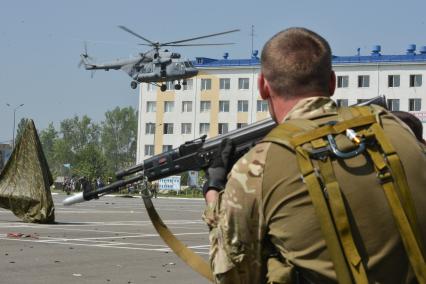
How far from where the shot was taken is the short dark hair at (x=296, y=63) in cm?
293

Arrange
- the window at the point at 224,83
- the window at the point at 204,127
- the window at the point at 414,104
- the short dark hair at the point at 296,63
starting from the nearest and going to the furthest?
1. the short dark hair at the point at 296,63
2. the window at the point at 414,104
3. the window at the point at 224,83
4. the window at the point at 204,127

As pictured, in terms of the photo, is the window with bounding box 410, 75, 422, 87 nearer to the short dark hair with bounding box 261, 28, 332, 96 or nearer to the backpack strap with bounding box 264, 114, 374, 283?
the short dark hair with bounding box 261, 28, 332, 96

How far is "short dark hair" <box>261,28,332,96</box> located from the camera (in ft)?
9.61

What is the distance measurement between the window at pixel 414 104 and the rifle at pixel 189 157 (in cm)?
9795

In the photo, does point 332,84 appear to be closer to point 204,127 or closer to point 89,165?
point 204,127

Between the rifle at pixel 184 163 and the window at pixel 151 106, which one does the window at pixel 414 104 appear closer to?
the window at pixel 151 106

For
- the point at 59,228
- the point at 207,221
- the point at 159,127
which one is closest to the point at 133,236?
the point at 59,228

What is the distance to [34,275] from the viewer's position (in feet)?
38.7

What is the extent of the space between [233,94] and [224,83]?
1872 millimetres

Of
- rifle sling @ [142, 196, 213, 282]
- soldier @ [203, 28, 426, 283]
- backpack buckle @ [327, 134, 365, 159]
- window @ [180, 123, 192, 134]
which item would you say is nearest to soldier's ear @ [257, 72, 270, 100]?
soldier @ [203, 28, 426, 283]

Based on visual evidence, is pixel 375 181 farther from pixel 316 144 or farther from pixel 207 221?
pixel 207 221

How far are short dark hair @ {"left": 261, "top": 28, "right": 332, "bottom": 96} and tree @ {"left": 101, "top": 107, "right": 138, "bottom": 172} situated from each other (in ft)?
631

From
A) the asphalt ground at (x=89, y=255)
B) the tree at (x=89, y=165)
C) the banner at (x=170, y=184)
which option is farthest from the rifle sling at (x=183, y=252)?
the tree at (x=89, y=165)

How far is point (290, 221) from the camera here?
2738mm
